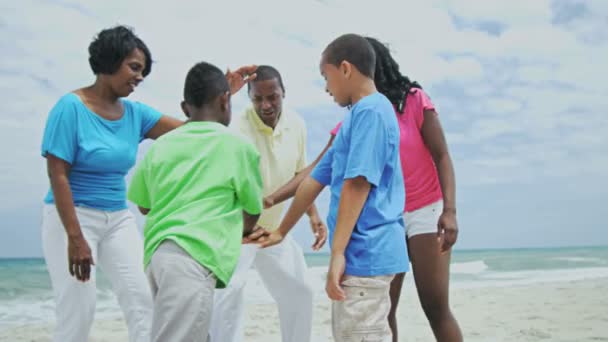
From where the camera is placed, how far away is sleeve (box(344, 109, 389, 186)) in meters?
2.31

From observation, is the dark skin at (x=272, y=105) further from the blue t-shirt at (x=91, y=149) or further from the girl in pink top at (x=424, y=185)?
the blue t-shirt at (x=91, y=149)

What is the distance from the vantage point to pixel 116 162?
127 inches

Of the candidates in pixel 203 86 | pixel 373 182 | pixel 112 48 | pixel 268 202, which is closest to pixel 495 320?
pixel 268 202

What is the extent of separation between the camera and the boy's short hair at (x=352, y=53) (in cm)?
246

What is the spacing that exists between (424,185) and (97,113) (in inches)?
67.0

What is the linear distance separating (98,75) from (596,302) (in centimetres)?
718

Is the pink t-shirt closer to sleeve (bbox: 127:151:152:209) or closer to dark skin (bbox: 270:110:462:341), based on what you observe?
dark skin (bbox: 270:110:462:341)

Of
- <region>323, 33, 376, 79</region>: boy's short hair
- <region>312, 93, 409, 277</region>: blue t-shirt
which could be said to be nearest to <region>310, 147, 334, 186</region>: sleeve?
<region>312, 93, 409, 277</region>: blue t-shirt

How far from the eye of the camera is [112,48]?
10.4 feet

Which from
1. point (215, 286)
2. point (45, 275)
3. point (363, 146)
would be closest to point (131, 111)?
point (215, 286)

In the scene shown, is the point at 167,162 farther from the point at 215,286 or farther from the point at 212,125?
the point at 215,286

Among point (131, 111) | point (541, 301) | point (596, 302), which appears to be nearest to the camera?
point (131, 111)

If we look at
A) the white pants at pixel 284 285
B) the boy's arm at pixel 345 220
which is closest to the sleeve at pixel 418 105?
the boy's arm at pixel 345 220

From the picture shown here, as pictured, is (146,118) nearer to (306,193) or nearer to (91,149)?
(91,149)
